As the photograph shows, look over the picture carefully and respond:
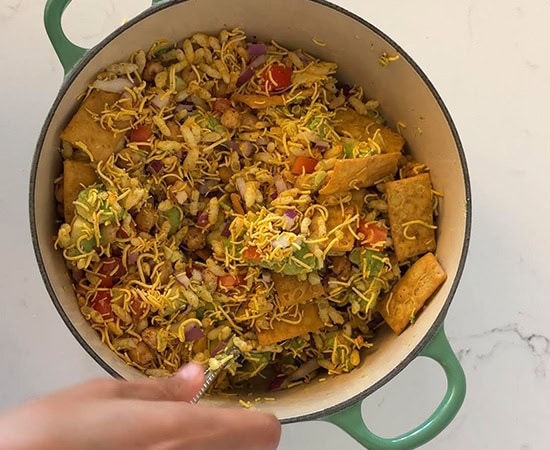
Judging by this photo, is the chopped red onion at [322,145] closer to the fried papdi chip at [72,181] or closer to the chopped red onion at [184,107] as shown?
the chopped red onion at [184,107]

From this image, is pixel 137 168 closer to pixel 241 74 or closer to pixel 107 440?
pixel 241 74

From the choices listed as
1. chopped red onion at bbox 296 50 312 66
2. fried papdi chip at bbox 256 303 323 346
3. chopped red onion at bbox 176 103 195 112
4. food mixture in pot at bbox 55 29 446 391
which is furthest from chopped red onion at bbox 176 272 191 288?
chopped red onion at bbox 296 50 312 66

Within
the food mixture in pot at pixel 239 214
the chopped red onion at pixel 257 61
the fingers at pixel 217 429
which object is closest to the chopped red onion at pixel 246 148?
the food mixture in pot at pixel 239 214

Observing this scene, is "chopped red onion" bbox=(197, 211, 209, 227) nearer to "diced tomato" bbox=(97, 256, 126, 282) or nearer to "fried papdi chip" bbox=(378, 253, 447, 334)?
"diced tomato" bbox=(97, 256, 126, 282)

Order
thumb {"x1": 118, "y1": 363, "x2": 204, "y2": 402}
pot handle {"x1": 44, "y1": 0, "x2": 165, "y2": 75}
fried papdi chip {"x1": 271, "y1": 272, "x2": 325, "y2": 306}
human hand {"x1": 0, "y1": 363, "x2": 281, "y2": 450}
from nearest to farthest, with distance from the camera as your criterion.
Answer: human hand {"x1": 0, "y1": 363, "x2": 281, "y2": 450} → thumb {"x1": 118, "y1": 363, "x2": 204, "y2": 402} → pot handle {"x1": 44, "y1": 0, "x2": 165, "y2": 75} → fried papdi chip {"x1": 271, "y1": 272, "x2": 325, "y2": 306}

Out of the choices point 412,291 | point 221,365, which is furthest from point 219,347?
point 412,291

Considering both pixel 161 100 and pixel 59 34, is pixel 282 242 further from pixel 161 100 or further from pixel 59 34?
pixel 59 34
